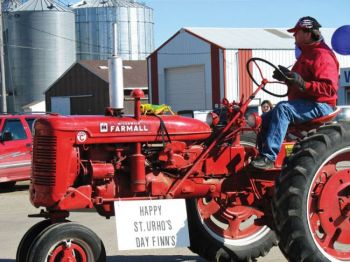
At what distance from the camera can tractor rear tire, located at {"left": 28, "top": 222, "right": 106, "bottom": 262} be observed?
515 centimetres

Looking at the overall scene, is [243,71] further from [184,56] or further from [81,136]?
[81,136]

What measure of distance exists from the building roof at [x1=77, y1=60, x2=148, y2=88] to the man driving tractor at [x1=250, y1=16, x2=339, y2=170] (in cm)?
4745

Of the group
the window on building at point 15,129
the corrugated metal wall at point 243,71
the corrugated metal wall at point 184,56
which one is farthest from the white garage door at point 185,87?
the window on building at point 15,129

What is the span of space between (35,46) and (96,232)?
154 feet

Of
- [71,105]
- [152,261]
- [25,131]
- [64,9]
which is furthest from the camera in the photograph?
[71,105]

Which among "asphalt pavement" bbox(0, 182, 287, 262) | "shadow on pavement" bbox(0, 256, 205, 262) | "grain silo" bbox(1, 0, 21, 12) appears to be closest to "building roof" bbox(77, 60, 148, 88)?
"grain silo" bbox(1, 0, 21, 12)

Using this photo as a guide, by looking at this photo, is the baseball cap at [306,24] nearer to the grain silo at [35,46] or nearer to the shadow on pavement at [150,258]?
the shadow on pavement at [150,258]

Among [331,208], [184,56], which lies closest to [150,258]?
[331,208]

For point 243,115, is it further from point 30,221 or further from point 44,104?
point 44,104

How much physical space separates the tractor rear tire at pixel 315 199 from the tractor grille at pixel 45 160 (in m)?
1.74

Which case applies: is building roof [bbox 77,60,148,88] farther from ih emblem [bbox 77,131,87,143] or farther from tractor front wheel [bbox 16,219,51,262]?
ih emblem [bbox 77,131,87,143]

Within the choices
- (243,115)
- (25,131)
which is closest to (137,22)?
(25,131)

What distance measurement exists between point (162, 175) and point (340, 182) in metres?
1.46

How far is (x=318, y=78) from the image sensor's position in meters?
5.68
